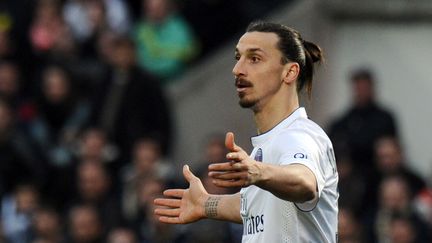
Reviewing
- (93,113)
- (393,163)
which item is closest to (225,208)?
(393,163)

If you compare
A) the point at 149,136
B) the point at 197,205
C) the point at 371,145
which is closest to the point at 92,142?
the point at 149,136

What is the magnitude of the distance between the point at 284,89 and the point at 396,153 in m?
5.73

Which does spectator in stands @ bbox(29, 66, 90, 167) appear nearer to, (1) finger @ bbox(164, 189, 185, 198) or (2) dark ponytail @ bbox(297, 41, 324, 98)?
(1) finger @ bbox(164, 189, 185, 198)

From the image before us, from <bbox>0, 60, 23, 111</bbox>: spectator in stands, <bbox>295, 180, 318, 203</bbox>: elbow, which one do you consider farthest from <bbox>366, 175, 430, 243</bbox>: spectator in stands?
<bbox>295, 180, 318, 203</bbox>: elbow

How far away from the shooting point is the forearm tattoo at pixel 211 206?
6988 mm

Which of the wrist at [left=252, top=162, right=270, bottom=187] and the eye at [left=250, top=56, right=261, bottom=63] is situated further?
the eye at [left=250, top=56, right=261, bottom=63]

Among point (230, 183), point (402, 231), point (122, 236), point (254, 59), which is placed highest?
point (254, 59)

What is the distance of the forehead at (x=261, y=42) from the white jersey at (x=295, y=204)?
0.34m

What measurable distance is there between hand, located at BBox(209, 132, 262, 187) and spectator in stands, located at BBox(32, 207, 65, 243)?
7.31 meters

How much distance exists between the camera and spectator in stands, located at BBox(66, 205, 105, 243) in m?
12.9

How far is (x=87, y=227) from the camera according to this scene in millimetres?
12883

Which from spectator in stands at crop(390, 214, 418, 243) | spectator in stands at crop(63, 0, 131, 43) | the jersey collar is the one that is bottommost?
spectator in stands at crop(390, 214, 418, 243)

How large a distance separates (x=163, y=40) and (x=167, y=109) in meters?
0.86

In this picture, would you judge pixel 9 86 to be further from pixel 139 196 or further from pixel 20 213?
pixel 139 196
